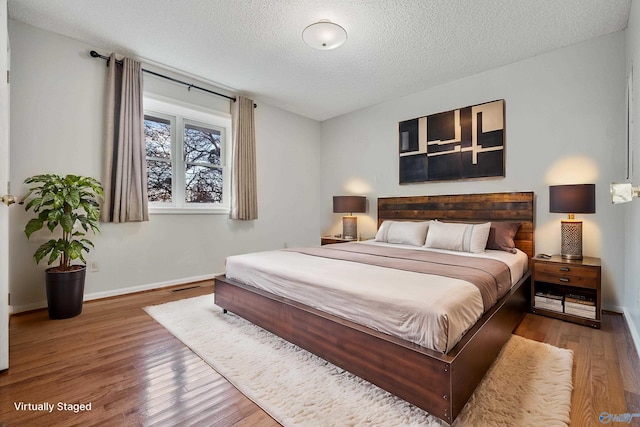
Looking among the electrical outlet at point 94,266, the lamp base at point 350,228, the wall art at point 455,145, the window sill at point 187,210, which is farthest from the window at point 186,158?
the wall art at point 455,145

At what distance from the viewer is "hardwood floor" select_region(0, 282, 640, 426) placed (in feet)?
4.64

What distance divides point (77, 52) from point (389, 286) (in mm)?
3832

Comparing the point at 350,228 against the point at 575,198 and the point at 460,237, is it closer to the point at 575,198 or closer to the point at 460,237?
the point at 460,237

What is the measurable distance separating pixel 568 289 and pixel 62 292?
467 centimetres

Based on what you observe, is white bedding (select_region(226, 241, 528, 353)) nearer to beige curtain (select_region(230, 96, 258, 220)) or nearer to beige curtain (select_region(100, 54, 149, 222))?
beige curtain (select_region(100, 54, 149, 222))

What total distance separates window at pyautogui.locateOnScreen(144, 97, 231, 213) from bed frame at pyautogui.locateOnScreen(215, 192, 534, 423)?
1738 millimetres

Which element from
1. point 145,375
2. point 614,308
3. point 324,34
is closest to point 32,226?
point 145,375

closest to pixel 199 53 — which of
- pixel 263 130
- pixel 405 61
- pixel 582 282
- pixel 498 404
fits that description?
pixel 263 130

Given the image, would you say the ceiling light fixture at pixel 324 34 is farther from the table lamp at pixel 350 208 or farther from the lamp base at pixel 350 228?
the lamp base at pixel 350 228

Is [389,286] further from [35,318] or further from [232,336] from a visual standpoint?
[35,318]

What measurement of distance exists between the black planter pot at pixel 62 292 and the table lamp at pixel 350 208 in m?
3.22

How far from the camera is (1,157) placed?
68.4 inches

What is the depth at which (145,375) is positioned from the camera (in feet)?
5.74

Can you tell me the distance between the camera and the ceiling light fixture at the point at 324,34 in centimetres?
257
